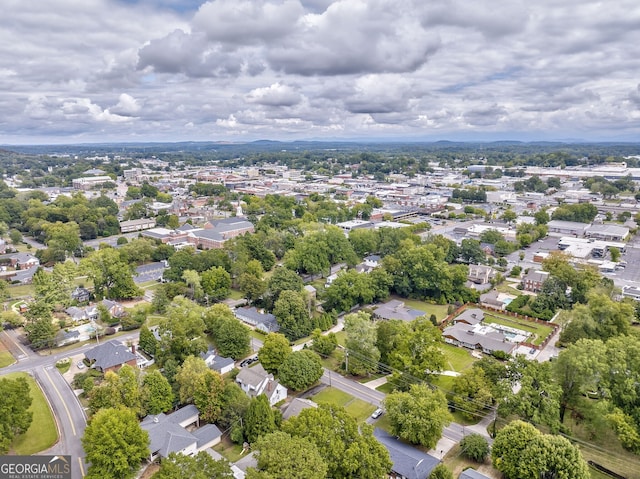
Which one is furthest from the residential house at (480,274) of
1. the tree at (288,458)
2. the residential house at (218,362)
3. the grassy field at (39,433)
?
the grassy field at (39,433)

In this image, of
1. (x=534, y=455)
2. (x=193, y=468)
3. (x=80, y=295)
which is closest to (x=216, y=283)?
(x=80, y=295)

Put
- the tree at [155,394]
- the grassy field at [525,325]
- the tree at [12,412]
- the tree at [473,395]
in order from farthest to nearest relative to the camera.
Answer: the grassy field at [525,325] < the tree at [473,395] < the tree at [155,394] < the tree at [12,412]

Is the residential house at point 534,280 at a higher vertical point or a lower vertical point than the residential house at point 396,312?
higher

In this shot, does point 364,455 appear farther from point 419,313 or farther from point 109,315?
point 109,315

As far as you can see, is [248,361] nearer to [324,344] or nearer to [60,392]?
[324,344]

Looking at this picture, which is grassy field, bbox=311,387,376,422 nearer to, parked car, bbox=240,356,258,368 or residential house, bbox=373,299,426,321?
parked car, bbox=240,356,258,368

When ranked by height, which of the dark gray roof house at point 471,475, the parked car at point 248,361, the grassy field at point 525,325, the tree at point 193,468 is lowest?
the parked car at point 248,361

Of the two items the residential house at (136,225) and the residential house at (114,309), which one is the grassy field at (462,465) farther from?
the residential house at (136,225)
